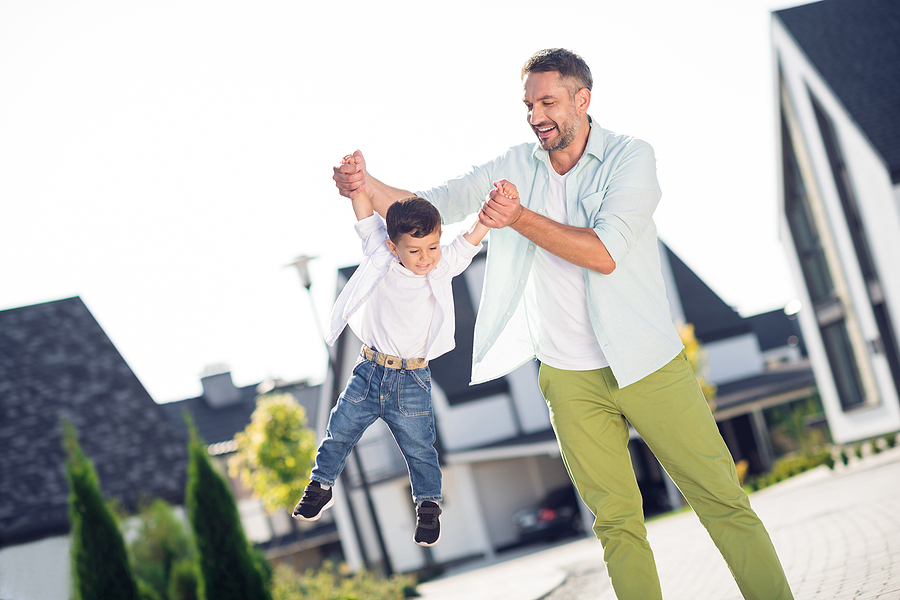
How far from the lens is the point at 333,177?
3.91m

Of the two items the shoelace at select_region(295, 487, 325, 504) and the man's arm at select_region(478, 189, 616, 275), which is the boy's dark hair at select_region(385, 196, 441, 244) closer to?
the man's arm at select_region(478, 189, 616, 275)

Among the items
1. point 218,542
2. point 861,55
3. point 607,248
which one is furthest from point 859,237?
point 607,248

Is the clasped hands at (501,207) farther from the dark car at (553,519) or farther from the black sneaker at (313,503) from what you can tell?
the dark car at (553,519)

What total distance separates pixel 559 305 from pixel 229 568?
6.21 m

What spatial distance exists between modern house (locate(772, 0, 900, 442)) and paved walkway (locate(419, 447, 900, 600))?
4.24 m

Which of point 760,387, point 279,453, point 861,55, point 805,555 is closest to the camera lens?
point 805,555

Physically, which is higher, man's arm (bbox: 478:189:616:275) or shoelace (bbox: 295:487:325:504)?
man's arm (bbox: 478:189:616:275)

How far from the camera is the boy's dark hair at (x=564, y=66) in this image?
3545mm

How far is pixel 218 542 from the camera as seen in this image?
862 cm

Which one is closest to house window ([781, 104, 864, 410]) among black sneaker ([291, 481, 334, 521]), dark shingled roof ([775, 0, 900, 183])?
dark shingled roof ([775, 0, 900, 183])

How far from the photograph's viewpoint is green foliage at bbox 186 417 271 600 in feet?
27.7

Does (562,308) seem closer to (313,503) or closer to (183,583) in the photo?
(313,503)

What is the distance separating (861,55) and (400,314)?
17.4 m

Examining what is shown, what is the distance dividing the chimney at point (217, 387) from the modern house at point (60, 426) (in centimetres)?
2209
